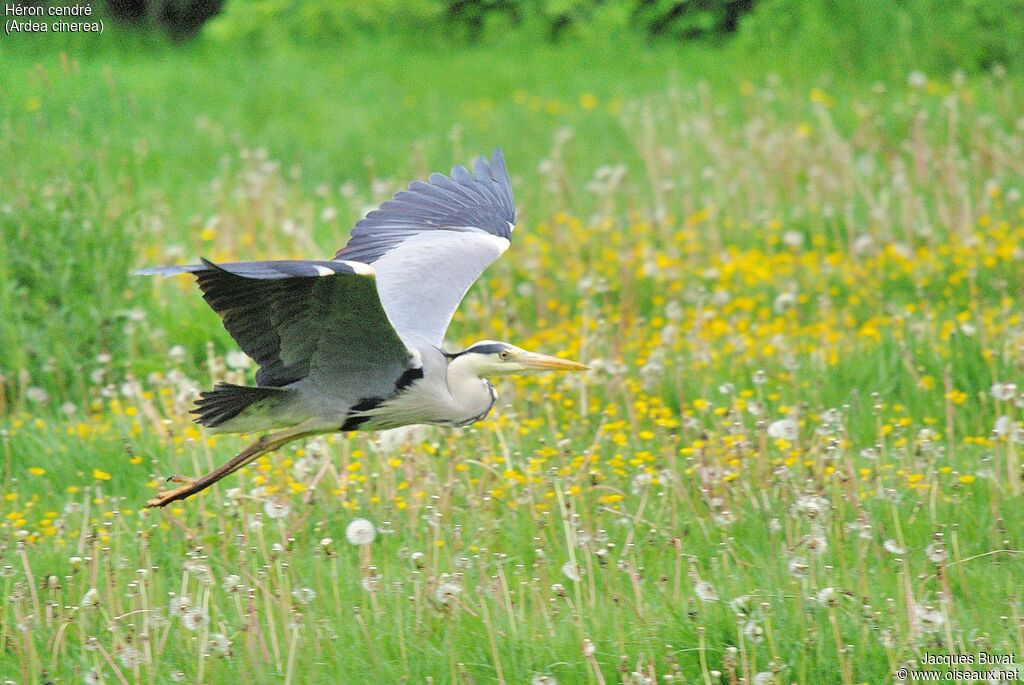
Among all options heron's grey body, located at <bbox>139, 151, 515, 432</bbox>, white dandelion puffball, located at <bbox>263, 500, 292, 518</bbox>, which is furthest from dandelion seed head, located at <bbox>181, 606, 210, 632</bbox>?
heron's grey body, located at <bbox>139, 151, 515, 432</bbox>

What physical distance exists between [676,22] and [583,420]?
913 centimetres

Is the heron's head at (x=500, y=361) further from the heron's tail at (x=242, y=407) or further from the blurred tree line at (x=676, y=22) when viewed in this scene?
the blurred tree line at (x=676, y=22)

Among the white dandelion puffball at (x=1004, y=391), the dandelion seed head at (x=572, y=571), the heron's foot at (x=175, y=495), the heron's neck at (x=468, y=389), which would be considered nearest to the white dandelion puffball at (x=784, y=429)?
the white dandelion puffball at (x=1004, y=391)

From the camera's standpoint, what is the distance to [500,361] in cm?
518

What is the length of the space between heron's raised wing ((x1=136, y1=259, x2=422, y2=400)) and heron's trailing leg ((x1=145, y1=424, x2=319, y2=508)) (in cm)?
18

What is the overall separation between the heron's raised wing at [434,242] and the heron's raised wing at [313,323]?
0.34 meters

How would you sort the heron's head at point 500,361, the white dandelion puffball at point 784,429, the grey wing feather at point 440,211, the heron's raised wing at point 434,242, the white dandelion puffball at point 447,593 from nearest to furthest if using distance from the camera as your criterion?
the white dandelion puffball at point 447,593 < the white dandelion puffball at point 784,429 < the heron's head at point 500,361 < the heron's raised wing at point 434,242 < the grey wing feather at point 440,211

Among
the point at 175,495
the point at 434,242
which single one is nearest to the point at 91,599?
the point at 175,495

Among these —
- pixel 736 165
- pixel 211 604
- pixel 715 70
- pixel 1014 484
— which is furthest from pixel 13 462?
pixel 715 70

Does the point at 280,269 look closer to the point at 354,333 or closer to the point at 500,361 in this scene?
the point at 354,333

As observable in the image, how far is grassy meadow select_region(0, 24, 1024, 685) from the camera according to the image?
399 cm

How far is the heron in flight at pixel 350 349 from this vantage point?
4.48 metres

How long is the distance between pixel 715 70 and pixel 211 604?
8.67 m

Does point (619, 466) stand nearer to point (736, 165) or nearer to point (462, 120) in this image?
point (736, 165)
